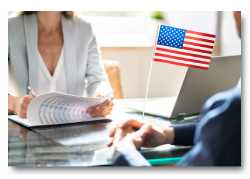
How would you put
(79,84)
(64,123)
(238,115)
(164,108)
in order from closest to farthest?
(238,115) < (64,123) < (164,108) < (79,84)

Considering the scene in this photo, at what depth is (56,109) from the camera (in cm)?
107

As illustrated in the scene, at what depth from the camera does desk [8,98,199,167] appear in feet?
2.48

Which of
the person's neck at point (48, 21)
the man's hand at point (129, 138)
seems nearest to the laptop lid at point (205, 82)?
the man's hand at point (129, 138)

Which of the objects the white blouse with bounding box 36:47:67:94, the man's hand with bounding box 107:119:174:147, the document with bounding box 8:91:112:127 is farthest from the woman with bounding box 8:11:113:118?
the man's hand with bounding box 107:119:174:147

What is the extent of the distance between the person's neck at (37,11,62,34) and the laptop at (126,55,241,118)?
2.86 feet

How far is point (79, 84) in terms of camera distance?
72.4 inches

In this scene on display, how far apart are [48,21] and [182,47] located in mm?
970

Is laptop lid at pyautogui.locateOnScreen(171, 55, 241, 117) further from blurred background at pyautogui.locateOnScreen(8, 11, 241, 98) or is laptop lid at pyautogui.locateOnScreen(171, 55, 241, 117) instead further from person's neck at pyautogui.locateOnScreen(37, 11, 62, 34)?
blurred background at pyautogui.locateOnScreen(8, 11, 241, 98)

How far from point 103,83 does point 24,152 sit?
883 mm

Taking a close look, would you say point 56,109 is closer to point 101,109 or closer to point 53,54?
point 101,109
